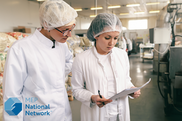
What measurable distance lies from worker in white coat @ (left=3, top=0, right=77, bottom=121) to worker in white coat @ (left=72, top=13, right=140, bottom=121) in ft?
0.56

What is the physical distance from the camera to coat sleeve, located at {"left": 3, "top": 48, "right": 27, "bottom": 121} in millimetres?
903

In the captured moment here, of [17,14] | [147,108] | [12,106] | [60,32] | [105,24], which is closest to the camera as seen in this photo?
[12,106]

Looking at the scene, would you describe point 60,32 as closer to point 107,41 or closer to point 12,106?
point 107,41

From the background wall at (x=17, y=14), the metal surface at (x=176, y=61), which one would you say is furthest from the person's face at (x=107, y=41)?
the background wall at (x=17, y=14)

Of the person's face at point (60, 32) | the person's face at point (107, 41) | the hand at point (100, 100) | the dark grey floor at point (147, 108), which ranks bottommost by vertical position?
the dark grey floor at point (147, 108)

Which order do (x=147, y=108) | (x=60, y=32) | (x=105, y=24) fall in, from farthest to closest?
1. (x=147, y=108)
2. (x=105, y=24)
3. (x=60, y=32)

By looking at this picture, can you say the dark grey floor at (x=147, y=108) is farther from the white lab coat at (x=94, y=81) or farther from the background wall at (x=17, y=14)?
the background wall at (x=17, y=14)

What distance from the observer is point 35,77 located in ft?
3.21

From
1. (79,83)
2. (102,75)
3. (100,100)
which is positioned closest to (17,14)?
(79,83)

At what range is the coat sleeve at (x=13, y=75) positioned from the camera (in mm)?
903

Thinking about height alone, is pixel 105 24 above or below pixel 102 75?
above

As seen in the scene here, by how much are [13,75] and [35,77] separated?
129mm

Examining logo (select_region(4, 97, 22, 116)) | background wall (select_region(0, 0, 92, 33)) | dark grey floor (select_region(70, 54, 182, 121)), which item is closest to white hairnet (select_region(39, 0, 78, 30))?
logo (select_region(4, 97, 22, 116))

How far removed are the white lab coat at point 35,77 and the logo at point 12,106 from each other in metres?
0.02
